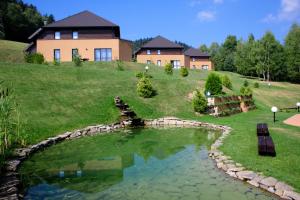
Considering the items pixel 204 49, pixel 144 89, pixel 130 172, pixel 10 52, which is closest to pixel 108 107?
pixel 144 89

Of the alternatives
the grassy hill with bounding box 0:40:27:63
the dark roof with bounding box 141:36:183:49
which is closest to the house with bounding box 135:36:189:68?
the dark roof with bounding box 141:36:183:49

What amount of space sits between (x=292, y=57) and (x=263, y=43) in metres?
7.04

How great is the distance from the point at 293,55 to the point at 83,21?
157 feet

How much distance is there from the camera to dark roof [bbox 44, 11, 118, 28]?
44.7 metres

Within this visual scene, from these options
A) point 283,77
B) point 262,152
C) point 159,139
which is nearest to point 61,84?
point 159,139

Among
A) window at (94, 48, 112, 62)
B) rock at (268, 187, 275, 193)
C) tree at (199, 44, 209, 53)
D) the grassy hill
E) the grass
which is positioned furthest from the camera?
tree at (199, 44, 209, 53)

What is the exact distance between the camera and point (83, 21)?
4581 cm

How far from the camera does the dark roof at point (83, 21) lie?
147ft

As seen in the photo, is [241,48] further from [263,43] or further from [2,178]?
[2,178]

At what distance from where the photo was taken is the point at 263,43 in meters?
69.2

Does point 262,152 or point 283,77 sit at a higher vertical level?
point 283,77

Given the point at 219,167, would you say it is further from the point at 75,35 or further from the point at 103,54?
the point at 75,35

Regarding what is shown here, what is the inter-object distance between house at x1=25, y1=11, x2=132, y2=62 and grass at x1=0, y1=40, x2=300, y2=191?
12434 millimetres

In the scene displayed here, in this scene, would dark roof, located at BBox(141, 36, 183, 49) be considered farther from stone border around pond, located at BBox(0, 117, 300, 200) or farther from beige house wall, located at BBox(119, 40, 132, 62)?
stone border around pond, located at BBox(0, 117, 300, 200)
